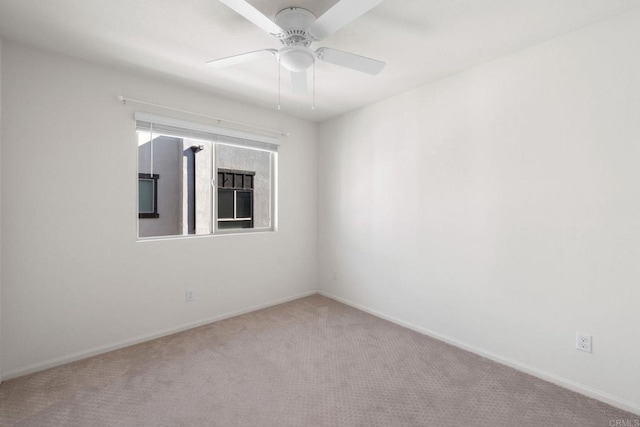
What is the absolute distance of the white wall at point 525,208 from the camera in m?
1.78

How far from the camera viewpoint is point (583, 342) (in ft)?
6.26

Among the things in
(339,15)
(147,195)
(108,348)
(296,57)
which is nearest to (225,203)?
(147,195)

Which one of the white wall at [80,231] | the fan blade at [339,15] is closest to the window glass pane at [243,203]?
the white wall at [80,231]

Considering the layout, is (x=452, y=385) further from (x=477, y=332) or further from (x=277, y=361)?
(x=277, y=361)

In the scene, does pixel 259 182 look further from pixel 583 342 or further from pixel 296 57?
pixel 583 342

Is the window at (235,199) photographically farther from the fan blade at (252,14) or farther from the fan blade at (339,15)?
the fan blade at (339,15)

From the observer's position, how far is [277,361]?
229 centimetres

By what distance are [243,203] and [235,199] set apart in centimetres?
12

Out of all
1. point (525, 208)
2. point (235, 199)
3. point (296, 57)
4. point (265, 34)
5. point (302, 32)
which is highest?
point (265, 34)

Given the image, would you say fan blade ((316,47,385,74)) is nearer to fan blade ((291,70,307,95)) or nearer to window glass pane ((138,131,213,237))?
fan blade ((291,70,307,95))

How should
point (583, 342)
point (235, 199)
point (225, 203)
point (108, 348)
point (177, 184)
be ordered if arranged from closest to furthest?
point (583, 342), point (108, 348), point (177, 184), point (225, 203), point (235, 199)

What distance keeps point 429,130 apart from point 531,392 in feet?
7.08

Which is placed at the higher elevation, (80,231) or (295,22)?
(295,22)

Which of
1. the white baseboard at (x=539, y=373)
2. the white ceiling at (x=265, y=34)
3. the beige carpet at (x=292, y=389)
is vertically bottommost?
the beige carpet at (x=292, y=389)
